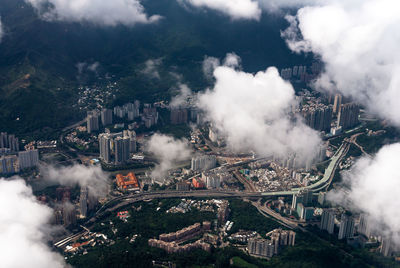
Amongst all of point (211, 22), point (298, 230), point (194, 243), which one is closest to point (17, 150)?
point (194, 243)

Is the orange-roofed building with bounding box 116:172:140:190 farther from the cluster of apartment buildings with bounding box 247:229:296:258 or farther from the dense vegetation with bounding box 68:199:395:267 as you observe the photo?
the cluster of apartment buildings with bounding box 247:229:296:258

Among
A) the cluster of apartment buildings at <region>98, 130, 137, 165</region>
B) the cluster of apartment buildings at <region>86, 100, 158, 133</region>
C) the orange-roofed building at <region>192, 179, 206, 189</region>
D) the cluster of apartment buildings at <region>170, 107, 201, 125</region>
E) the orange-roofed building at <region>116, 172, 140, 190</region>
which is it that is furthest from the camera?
the cluster of apartment buildings at <region>170, 107, 201, 125</region>

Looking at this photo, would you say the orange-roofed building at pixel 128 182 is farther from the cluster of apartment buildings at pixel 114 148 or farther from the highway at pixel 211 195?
the cluster of apartment buildings at pixel 114 148

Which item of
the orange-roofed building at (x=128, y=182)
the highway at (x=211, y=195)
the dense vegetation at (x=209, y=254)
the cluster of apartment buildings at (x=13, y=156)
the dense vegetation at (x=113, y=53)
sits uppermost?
the dense vegetation at (x=113, y=53)

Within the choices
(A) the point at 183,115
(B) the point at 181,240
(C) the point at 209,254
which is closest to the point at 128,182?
(B) the point at 181,240

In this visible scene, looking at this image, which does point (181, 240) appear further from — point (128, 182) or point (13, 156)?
point (13, 156)

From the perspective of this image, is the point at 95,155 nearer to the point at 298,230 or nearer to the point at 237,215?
the point at 237,215

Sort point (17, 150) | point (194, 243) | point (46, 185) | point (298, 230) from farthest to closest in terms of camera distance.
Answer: point (17, 150) → point (46, 185) → point (298, 230) → point (194, 243)

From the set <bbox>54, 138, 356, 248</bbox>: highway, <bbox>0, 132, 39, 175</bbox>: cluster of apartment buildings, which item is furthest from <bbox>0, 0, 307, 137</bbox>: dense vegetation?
<bbox>54, 138, 356, 248</bbox>: highway

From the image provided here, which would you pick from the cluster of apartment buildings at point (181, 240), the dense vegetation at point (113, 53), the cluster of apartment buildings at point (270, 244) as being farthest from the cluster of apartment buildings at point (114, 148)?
the cluster of apartment buildings at point (270, 244)
